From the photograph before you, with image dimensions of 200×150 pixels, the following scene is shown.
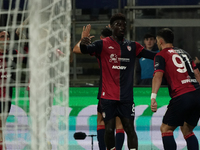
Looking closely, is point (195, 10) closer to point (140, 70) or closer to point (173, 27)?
point (173, 27)

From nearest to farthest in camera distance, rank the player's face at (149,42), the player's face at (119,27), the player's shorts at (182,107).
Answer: the player's shorts at (182,107) → the player's face at (119,27) → the player's face at (149,42)

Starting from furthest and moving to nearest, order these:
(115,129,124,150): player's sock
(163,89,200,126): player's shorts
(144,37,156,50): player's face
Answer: (144,37,156,50): player's face < (115,129,124,150): player's sock < (163,89,200,126): player's shorts

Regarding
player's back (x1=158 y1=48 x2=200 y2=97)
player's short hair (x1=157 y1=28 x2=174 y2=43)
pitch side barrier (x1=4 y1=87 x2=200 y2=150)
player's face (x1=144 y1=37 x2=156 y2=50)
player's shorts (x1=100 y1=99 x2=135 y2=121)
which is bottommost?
pitch side barrier (x1=4 y1=87 x2=200 y2=150)

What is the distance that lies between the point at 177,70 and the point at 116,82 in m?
0.72

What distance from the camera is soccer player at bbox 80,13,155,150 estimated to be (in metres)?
4.41

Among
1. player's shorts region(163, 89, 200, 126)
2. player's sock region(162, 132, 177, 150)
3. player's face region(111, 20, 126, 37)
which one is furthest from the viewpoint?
player's face region(111, 20, 126, 37)

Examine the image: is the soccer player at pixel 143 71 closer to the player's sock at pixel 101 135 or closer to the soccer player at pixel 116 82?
the player's sock at pixel 101 135

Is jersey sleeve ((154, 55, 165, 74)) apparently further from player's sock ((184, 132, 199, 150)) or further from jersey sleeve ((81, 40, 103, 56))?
player's sock ((184, 132, 199, 150))

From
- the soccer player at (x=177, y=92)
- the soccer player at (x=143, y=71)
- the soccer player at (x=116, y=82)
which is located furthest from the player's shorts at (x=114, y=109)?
the soccer player at (x=143, y=71)

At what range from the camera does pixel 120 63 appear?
4.46 metres

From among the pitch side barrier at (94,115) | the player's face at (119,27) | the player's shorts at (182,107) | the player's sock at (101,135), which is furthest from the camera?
the pitch side barrier at (94,115)

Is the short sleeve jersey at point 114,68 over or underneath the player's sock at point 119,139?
over

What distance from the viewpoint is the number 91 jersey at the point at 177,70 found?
172 inches

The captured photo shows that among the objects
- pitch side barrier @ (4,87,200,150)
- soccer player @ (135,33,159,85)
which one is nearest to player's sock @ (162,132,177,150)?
pitch side barrier @ (4,87,200,150)
